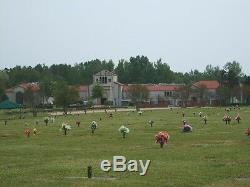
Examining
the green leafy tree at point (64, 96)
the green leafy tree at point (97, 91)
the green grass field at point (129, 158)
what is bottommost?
the green grass field at point (129, 158)

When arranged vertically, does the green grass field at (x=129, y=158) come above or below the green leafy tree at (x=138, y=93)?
below

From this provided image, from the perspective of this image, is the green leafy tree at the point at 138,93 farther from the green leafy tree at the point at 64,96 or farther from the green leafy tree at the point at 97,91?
the green leafy tree at the point at 64,96

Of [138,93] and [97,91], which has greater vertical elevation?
[97,91]

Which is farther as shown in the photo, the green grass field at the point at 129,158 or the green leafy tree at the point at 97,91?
the green leafy tree at the point at 97,91

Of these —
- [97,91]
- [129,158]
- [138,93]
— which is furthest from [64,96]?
[129,158]

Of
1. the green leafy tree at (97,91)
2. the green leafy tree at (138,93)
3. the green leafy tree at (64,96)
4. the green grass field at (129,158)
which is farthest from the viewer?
the green leafy tree at (138,93)

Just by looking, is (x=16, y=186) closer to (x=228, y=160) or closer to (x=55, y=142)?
(x=228, y=160)

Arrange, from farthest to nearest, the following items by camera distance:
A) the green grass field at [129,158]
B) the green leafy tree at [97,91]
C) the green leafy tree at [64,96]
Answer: the green leafy tree at [97,91] < the green leafy tree at [64,96] < the green grass field at [129,158]

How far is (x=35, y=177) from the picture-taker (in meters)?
19.5

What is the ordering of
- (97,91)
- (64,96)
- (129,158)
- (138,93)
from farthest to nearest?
(138,93)
(97,91)
(64,96)
(129,158)

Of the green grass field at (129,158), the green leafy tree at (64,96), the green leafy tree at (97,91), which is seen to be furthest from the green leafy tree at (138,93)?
the green grass field at (129,158)

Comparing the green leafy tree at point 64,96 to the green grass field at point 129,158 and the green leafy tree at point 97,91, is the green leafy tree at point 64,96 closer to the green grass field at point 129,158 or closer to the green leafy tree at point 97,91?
the green leafy tree at point 97,91

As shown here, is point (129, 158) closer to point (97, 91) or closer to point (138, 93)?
point (97, 91)

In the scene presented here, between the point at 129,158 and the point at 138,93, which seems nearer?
the point at 129,158
